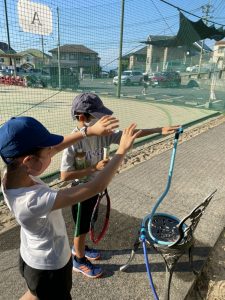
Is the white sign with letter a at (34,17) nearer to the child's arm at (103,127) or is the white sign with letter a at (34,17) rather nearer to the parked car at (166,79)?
the child's arm at (103,127)

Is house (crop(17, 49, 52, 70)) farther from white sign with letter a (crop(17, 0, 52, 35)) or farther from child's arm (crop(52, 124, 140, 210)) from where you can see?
→ child's arm (crop(52, 124, 140, 210))

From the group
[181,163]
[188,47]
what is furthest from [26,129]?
[188,47]

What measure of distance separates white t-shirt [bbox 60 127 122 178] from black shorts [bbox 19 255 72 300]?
764mm

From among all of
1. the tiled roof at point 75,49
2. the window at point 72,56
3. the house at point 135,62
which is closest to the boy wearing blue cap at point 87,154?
the tiled roof at point 75,49

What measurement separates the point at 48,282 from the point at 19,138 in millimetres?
845

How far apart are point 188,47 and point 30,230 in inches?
426

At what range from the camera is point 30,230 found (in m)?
1.35

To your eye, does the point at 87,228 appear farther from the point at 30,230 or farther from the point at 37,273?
the point at 30,230

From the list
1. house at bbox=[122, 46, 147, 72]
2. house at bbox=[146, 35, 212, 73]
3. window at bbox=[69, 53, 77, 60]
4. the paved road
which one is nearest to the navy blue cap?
the paved road

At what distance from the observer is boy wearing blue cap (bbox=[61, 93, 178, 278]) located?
1.96 metres

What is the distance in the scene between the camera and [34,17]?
157 inches

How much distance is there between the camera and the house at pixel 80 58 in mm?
6262

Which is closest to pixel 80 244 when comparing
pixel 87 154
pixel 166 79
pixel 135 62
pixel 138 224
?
pixel 87 154

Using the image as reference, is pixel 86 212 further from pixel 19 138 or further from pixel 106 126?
pixel 19 138
